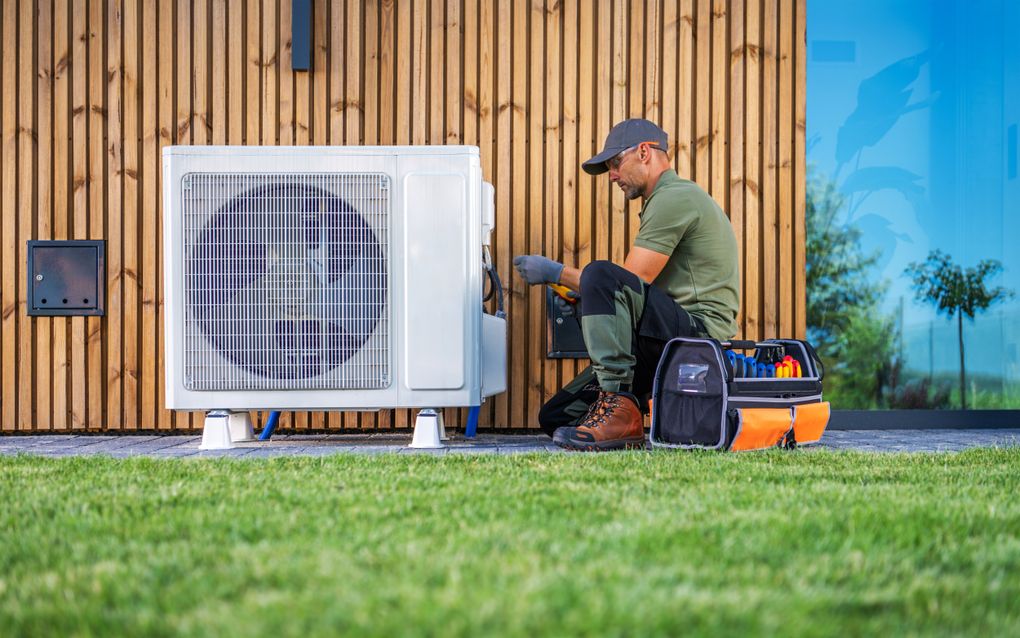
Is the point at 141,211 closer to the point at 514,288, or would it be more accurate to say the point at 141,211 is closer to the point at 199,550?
the point at 514,288

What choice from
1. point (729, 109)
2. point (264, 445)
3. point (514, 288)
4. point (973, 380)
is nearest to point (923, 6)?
point (729, 109)

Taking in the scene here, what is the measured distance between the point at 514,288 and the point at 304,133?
3.96ft

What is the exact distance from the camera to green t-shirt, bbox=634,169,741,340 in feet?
11.1

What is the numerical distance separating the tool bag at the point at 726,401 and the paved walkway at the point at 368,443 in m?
0.32

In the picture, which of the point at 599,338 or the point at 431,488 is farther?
the point at 599,338

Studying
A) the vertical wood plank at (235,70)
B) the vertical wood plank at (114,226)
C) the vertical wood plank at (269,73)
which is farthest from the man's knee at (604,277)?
the vertical wood plank at (114,226)

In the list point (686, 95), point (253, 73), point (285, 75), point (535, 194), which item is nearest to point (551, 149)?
point (535, 194)

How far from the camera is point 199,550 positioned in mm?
1462

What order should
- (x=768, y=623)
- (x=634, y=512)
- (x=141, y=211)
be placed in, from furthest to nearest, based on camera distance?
(x=141, y=211) < (x=634, y=512) < (x=768, y=623)

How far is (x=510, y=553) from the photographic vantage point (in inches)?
55.8

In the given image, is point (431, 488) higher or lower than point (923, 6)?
lower

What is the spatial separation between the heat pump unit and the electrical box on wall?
3.56 feet

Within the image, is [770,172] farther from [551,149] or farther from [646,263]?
A: [646,263]

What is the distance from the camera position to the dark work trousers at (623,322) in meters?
3.27
